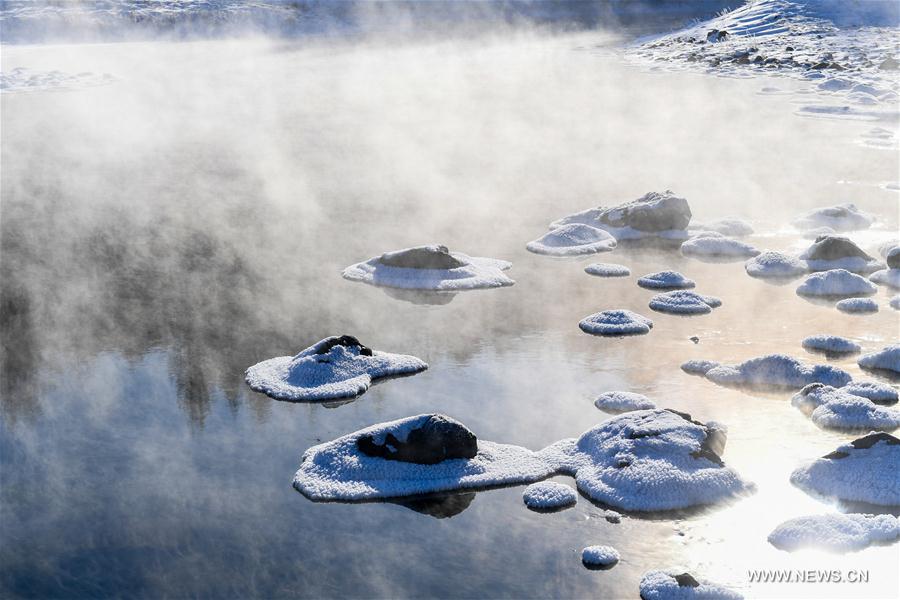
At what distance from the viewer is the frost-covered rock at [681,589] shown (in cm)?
684

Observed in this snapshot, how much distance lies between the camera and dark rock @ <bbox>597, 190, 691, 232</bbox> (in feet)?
52.2

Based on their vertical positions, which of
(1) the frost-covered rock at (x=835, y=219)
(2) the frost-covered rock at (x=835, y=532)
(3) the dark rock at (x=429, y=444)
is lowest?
(1) the frost-covered rock at (x=835, y=219)

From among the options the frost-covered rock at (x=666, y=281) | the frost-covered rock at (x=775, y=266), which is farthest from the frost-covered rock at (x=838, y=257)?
the frost-covered rock at (x=666, y=281)

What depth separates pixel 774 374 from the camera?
407 inches

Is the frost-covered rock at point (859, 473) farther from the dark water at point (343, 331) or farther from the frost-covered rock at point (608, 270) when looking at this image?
the frost-covered rock at point (608, 270)

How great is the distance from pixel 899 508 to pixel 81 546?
5.65 m

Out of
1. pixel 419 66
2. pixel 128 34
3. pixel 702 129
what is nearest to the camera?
pixel 702 129

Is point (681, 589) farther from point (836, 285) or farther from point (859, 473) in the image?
point (836, 285)

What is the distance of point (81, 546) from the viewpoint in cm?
764

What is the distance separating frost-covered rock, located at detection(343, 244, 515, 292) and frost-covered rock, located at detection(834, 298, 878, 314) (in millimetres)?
3756

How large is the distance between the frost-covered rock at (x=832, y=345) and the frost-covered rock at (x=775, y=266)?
8.66 ft

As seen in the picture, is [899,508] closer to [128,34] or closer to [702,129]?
[702,129]

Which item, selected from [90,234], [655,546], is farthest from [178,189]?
[655,546]

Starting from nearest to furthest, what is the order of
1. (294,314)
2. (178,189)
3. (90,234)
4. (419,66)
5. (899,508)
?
1. (899,508)
2. (294,314)
3. (90,234)
4. (178,189)
5. (419,66)
